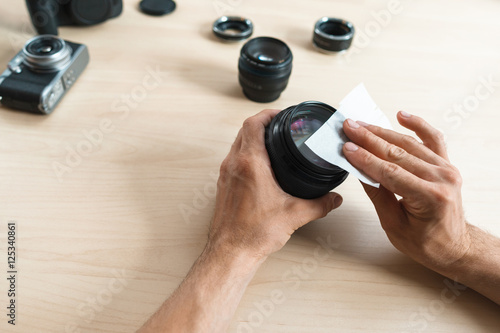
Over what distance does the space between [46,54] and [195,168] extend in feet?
1.48

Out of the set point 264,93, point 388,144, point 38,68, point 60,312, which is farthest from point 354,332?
point 38,68

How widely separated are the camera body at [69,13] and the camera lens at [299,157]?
2.39ft

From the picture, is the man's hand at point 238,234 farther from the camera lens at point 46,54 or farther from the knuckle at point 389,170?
the camera lens at point 46,54

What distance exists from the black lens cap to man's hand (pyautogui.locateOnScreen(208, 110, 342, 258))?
0.71 metres

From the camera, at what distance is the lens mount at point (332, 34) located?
1.21m

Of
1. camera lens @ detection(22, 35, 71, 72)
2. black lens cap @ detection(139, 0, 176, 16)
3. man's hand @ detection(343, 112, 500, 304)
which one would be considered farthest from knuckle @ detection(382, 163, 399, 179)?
black lens cap @ detection(139, 0, 176, 16)

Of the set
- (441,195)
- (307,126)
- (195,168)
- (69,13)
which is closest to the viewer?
(441,195)

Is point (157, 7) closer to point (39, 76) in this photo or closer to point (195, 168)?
point (39, 76)

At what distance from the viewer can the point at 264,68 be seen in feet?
3.25

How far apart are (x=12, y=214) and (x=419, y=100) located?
98 cm

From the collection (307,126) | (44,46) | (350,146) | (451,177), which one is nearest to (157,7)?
(44,46)

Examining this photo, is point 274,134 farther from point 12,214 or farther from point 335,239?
point 12,214

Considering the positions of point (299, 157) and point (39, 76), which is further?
point (39, 76)

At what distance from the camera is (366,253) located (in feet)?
2.59
